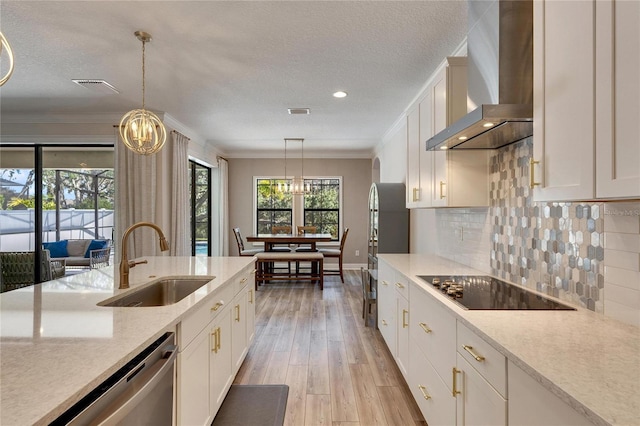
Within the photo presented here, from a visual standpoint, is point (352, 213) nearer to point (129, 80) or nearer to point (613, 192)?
point (129, 80)

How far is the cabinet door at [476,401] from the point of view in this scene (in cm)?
116

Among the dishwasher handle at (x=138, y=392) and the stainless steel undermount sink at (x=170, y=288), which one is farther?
the stainless steel undermount sink at (x=170, y=288)

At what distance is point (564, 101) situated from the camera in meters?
1.22

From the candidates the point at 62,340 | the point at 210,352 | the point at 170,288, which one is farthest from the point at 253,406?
the point at 62,340

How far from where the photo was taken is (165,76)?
3.29 metres

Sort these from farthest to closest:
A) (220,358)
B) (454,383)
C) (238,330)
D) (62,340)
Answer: (238,330)
(220,358)
(454,383)
(62,340)

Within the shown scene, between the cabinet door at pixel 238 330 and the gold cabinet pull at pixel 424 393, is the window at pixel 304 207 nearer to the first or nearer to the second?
the cabinet door at pixel 238 330

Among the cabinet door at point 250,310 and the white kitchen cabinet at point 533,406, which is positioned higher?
the white kitchen cabinet at point 533,406

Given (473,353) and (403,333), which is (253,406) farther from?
(473,353)

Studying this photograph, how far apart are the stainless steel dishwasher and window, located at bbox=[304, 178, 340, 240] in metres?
6.45

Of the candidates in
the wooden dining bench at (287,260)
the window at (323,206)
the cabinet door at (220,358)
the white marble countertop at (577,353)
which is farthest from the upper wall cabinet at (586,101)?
the window at (323,206)

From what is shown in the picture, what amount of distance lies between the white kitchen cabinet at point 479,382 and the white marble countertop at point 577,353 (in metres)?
0.06

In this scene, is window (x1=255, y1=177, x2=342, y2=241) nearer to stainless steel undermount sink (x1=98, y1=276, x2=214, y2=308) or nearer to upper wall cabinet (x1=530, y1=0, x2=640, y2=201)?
stainless steel undermount sink (x1=98, y1=276, x2=214, y2=308)

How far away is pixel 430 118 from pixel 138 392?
2525 millimetres
